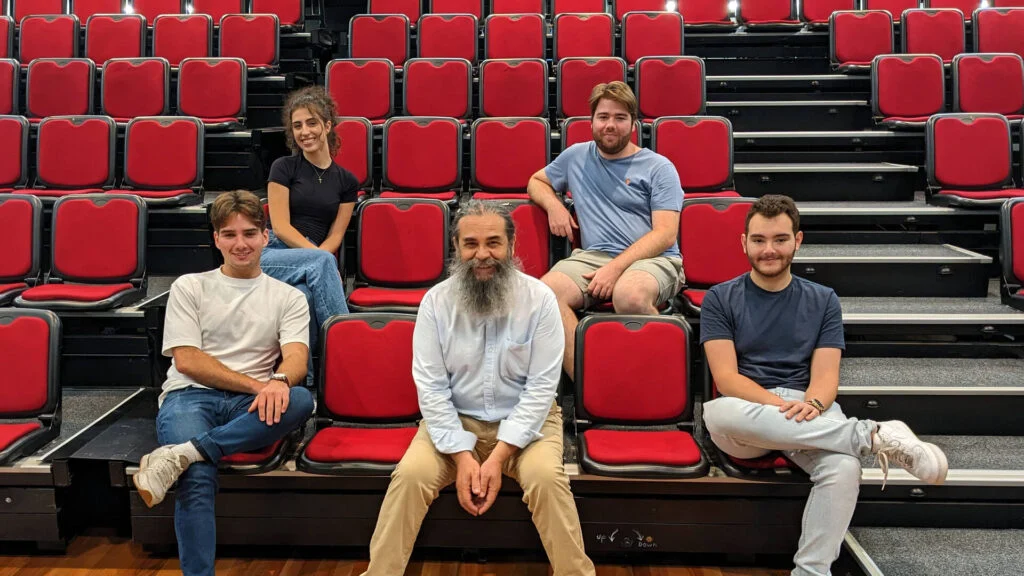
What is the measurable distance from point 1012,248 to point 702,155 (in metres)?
1.15

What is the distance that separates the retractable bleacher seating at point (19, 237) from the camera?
2.71 meters

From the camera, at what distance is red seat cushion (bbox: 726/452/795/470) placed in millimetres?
1885

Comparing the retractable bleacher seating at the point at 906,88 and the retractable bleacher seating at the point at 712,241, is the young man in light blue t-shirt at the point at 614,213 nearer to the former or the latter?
the retractable bleacher seating at the point at 712,241

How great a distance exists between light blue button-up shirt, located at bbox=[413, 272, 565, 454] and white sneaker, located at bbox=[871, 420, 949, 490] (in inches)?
28.8

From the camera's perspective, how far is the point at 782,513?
1.91 m

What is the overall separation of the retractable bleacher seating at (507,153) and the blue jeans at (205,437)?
159cm

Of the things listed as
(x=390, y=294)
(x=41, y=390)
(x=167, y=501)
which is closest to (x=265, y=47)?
(x=390, y=294)

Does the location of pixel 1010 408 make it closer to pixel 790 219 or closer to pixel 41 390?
pixel 790 219

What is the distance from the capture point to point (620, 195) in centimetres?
251

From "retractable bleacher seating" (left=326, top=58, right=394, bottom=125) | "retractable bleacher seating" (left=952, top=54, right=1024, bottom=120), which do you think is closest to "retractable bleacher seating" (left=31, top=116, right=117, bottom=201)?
"retractable bleacher seating" (left=326, top=58, right=394, bottom=125)

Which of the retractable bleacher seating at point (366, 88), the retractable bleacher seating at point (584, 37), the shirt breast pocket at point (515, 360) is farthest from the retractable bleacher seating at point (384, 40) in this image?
the shirt breast pocket at point (515, 360)

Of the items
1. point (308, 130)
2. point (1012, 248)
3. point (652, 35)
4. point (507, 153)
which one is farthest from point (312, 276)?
point (652, 35)

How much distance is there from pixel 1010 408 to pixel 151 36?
16.6 ft

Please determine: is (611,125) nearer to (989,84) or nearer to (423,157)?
(423,157)
